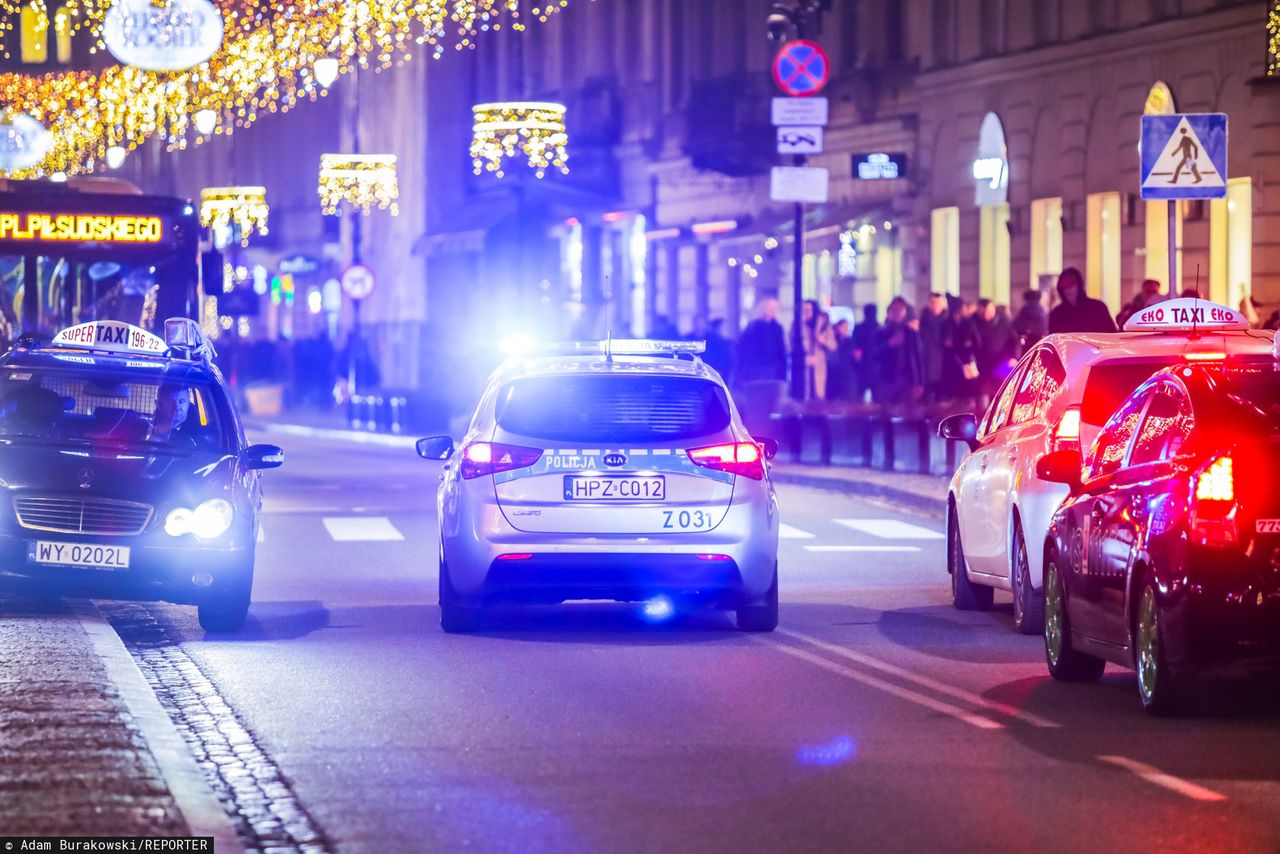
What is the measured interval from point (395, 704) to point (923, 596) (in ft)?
20.7

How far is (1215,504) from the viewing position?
11.1 m

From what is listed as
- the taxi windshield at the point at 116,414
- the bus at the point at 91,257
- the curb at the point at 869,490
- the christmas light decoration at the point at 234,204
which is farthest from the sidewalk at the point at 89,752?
the christmas light decoration at the point at 234,204

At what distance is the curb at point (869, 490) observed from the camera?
87.2 ft

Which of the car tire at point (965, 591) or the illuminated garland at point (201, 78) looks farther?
the illuminated garland at point (201, 78)

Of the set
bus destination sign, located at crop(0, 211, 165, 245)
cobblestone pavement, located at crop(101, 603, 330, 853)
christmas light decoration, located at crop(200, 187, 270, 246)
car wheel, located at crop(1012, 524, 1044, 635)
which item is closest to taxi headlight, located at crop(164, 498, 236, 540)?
cobblestone pavement, located at crop(101, 603, 330, 853)

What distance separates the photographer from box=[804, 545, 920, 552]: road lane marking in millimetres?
21750

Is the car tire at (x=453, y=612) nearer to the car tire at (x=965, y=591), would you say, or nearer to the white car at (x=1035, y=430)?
the white car at (x=1035, y=430)

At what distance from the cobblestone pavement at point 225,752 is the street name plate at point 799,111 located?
20.7 meters

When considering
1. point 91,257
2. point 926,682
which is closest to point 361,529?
point 91,257

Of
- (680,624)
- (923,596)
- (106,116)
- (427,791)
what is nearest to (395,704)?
(427,791)

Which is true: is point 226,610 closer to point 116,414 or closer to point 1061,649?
point 116,414

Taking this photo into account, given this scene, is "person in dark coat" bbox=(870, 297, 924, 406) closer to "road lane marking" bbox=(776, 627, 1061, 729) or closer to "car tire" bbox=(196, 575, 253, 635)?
"road lane marking" bbox=(776, 627, 1061, 729)

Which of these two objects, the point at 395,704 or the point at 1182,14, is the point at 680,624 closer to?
the point at 395,704

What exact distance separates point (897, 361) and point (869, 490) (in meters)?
4.50
